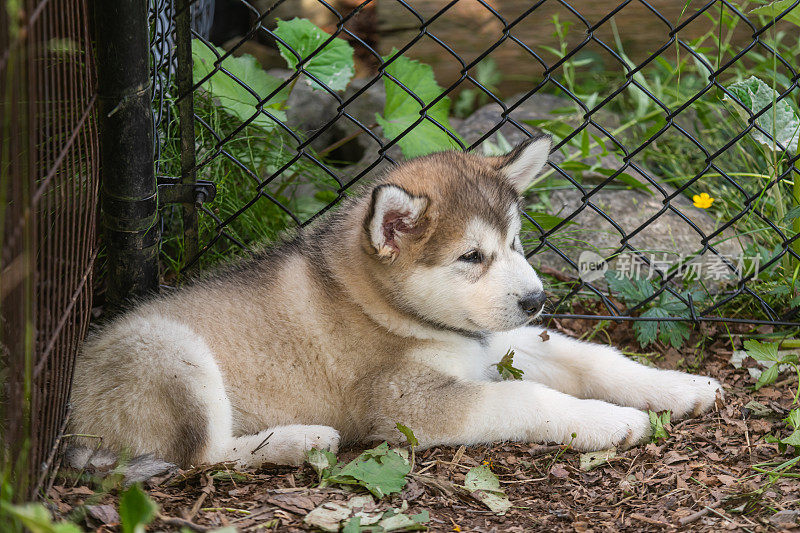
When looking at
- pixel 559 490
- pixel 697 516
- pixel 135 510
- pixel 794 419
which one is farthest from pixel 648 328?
pixel 135 510

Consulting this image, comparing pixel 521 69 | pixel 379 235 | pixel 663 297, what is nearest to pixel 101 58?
pixel 379 235

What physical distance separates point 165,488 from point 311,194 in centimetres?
268

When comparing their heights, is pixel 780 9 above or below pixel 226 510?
above

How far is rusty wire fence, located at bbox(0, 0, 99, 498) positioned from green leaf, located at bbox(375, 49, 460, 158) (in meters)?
1.58

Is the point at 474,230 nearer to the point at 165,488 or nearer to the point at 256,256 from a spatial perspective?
the point at 256,256

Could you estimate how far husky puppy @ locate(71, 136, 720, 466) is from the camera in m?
3.15

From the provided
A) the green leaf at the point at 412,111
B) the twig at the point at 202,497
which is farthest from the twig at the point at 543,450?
the green leaf at the point at 412,111

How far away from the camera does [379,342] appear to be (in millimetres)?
3379

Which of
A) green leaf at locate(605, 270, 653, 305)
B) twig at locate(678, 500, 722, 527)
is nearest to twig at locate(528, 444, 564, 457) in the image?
twig at locate(678, 500, 722, 527)

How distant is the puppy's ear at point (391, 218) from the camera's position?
3.02 metres

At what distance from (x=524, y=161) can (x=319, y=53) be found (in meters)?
1.29

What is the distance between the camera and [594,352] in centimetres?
375

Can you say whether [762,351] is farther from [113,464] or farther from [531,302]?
[113,464]

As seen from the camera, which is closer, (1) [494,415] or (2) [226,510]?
(2) [226,510]
